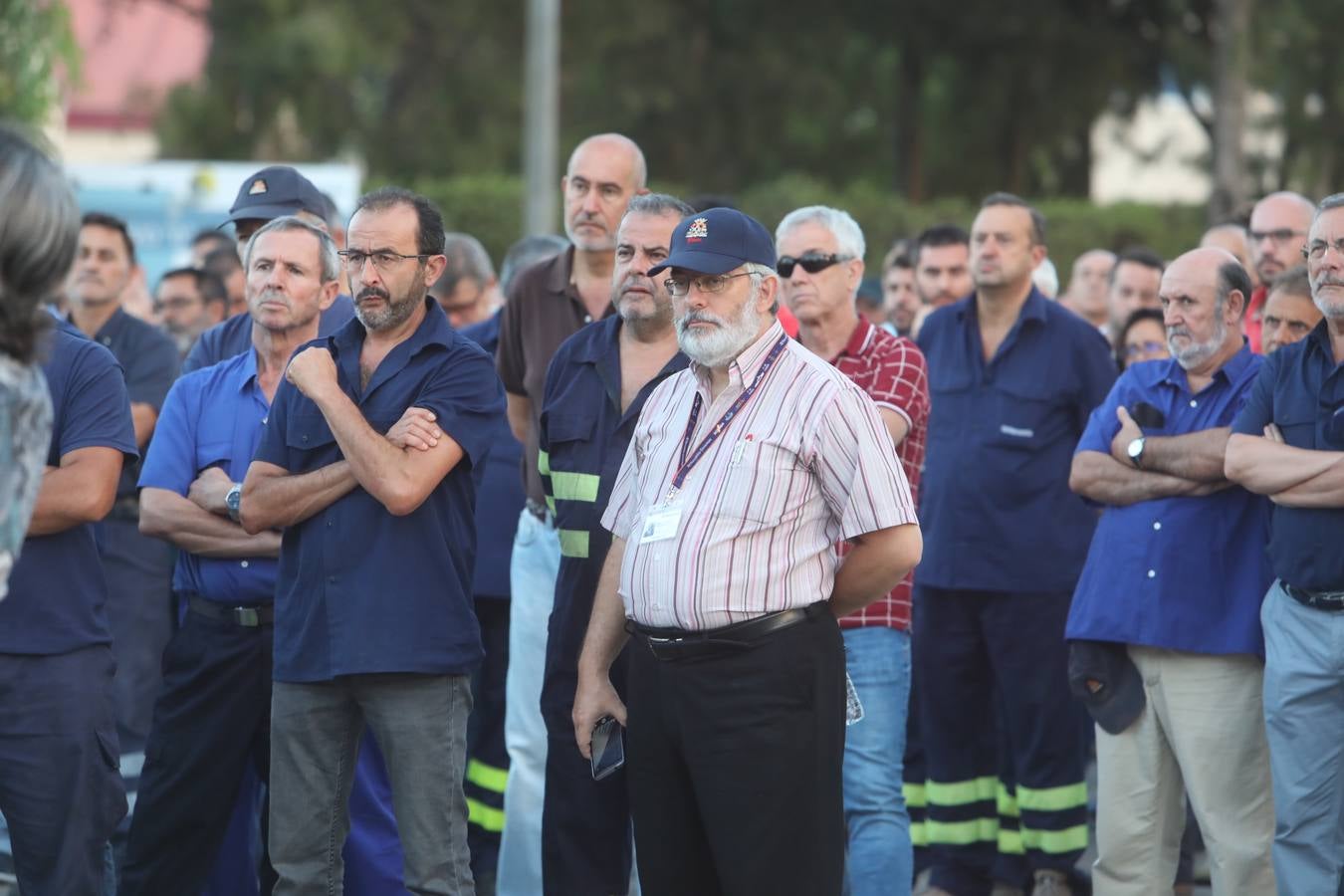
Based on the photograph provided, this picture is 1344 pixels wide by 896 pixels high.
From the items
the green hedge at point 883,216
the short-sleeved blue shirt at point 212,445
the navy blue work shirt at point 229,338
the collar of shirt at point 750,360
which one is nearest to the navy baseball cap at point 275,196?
the navy blue work shirt at point 229,338

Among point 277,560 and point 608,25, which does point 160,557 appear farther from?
point 608,25

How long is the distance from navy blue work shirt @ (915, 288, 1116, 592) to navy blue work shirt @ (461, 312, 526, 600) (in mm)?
1720

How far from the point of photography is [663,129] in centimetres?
2908

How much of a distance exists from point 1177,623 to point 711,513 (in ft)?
6.84

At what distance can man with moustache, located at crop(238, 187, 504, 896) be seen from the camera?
5.43 m

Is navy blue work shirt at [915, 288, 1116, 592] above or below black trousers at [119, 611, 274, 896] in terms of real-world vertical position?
above

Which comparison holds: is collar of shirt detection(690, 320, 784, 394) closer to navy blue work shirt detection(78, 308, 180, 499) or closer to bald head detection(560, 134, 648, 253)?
bald head detection(560, 134, 648, 253)


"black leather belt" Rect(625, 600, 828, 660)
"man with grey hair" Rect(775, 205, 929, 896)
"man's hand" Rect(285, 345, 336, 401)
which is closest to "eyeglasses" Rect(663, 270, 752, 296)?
"black leather belt" Rect(625, 600, 828, 660)

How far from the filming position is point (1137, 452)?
258 inches

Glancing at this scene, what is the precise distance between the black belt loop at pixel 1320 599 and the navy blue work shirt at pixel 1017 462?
159cm

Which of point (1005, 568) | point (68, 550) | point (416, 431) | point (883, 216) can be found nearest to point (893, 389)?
point (1005, 568)

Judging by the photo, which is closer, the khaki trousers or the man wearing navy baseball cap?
the khaki trousers

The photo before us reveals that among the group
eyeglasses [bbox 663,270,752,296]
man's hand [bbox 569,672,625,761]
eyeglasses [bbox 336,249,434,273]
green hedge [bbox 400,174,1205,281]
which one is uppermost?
green hedge [bbox 400,174,1205,281]

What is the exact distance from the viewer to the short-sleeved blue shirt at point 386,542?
5434 mm
